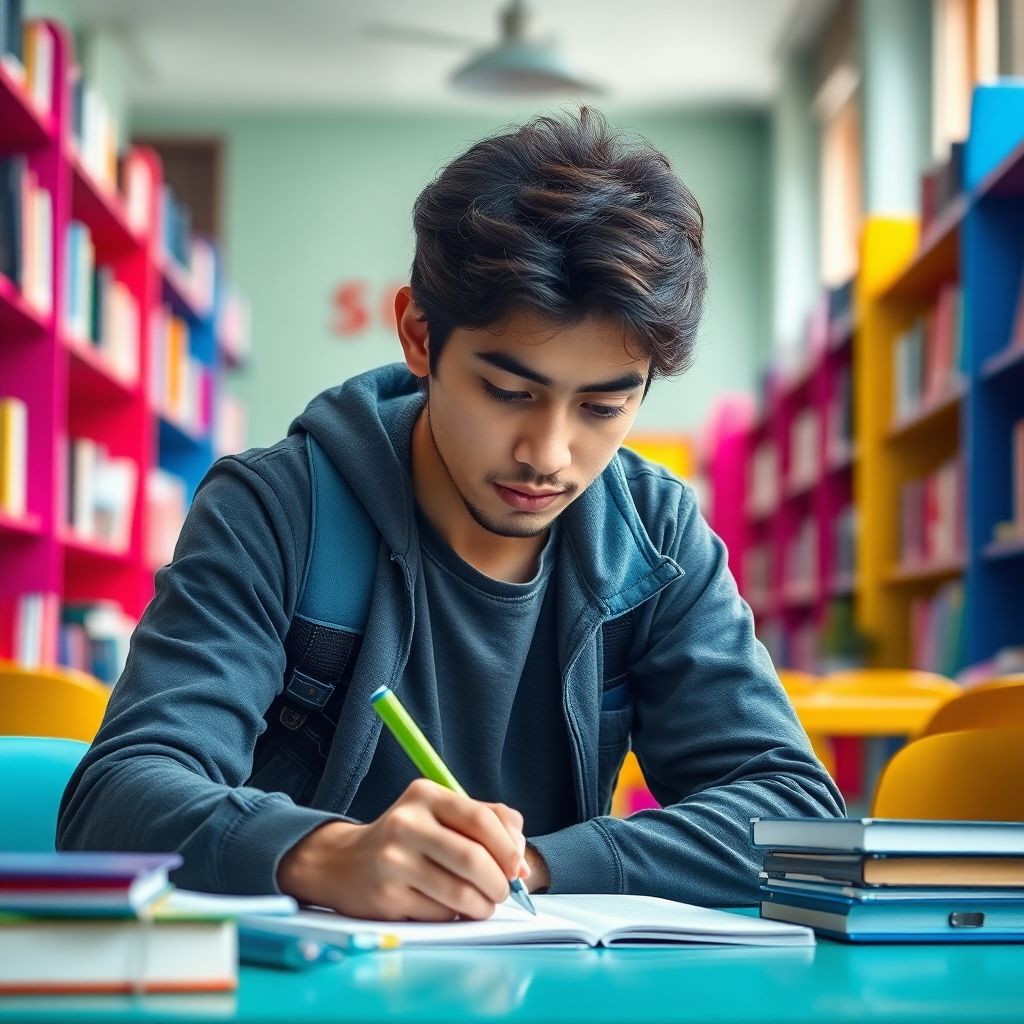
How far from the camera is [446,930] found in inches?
33.1

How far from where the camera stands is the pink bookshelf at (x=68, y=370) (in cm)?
399

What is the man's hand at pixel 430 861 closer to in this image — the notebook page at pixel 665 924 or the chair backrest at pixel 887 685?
the notebook page at pixel 665 924

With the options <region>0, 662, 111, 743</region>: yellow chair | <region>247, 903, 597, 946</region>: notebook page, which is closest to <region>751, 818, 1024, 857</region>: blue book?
<region>247, 903, 597, 946</region>: notebook page

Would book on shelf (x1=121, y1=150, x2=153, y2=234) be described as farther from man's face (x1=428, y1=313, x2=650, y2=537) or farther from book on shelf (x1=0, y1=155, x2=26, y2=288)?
man's face (x1=428, y1=313, x2=650, y2=537)

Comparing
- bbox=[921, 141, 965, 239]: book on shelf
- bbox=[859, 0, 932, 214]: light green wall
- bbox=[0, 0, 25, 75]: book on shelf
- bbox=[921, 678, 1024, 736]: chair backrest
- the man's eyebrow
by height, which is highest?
bbox=[859, 0, 932, 214]: light green wall

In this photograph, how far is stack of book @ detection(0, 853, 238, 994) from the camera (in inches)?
25.6

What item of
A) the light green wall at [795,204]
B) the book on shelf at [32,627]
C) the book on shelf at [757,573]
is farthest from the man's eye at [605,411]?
the light green wall at [795,204]

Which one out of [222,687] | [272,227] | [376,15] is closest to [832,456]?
[376,15]

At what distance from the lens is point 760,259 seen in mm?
8734

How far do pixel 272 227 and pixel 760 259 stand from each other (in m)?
2.80

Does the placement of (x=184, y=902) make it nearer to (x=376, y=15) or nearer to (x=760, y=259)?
(x=376, y=15)

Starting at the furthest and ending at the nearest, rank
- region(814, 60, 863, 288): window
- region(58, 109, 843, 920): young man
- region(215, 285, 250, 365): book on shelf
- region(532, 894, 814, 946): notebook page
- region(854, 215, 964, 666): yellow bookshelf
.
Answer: region(814, 60, 863, 288): window, region(215, 285, 250, 365): book on shelf, region(854, 215, 964, 666): yellow bookshelf, region(58, 109, 843, 920): young man, region(532, 894, 814, 946): notebook page

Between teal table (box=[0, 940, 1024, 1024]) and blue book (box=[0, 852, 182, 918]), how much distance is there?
0.04m

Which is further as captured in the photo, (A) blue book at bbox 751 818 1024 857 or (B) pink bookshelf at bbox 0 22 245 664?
(B) pink bookshelf at bbox 0 22 245 664
